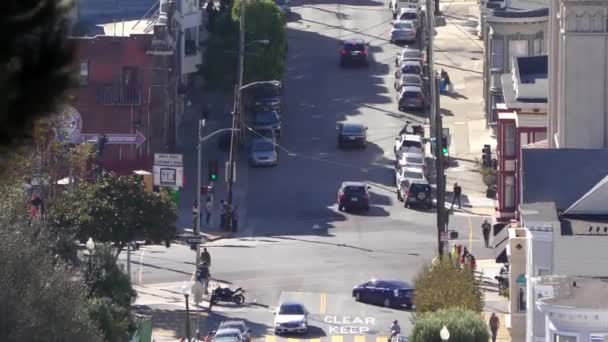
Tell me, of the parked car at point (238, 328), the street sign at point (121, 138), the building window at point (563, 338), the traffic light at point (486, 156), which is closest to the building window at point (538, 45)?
the traffic light at point (486, 156)

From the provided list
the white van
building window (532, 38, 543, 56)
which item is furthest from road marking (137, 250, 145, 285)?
the white van

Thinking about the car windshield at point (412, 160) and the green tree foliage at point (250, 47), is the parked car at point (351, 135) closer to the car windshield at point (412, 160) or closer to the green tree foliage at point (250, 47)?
the green tree foliage at point (250, 47)

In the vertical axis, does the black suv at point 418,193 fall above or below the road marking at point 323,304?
above

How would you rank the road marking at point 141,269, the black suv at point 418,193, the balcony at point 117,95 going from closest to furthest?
1. the road marking at point 141,269
2. the black suv at point 418,193
3. the balcony at point 117,95

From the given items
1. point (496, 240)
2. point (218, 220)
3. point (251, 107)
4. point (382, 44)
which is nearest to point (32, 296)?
point (496, 240)

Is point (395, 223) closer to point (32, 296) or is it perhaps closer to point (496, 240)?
point (496, 240)

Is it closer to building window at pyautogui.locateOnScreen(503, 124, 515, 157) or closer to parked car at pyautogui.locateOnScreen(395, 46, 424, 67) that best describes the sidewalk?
parked car at pyautogui.locateOnScreen(395, 46, 424, 67)

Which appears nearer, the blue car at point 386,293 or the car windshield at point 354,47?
the blue car at point 386,293
